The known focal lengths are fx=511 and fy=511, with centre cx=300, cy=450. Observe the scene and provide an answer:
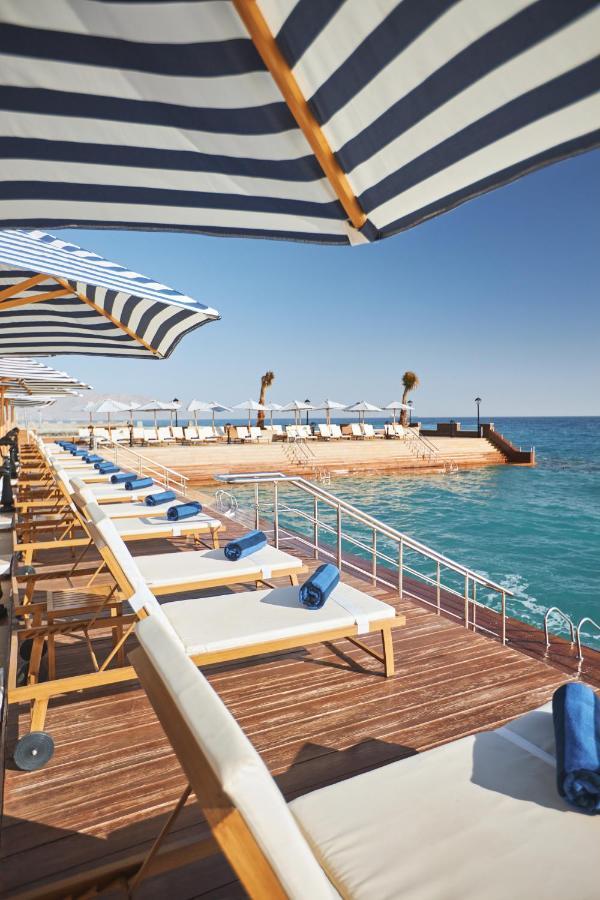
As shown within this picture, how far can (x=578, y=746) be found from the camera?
1526mm

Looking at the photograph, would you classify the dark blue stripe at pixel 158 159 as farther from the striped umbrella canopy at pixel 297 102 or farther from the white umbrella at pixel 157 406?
the white umbrella at pixel 157 406

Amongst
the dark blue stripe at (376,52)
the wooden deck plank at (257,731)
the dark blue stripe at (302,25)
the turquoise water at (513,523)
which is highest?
the dark blue stripe at (302,25)

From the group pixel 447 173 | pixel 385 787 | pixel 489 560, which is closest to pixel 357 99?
pixel 447 173

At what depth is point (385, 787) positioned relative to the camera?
1558mm

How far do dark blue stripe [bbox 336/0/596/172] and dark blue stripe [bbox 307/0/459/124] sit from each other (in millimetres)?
111

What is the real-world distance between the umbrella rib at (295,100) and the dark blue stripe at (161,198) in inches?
6.5

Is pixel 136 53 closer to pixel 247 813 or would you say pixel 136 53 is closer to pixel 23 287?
pixel 247 813

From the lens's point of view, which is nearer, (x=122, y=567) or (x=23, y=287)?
(x=122, y=567)

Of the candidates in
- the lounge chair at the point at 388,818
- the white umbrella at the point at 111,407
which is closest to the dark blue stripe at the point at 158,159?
the lounge chair at the point at 388,818

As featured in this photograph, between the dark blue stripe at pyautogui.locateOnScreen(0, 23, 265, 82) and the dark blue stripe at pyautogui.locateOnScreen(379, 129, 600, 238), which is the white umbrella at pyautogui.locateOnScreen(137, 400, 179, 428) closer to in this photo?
the dark blue stripe at pyautogui.locateOnScreen(379, 129, 600, 238)

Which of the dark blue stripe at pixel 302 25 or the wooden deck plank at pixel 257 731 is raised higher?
the dark blue stripe at pixel 302 25

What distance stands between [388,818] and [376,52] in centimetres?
208

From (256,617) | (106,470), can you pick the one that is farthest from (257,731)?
(106,470)

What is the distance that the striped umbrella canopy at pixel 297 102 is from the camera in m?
1.27
